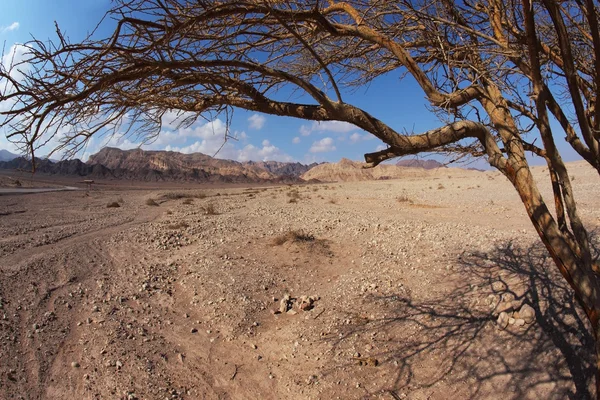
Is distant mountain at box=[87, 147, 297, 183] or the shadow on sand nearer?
the shadow on sand

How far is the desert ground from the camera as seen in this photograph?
3904mm

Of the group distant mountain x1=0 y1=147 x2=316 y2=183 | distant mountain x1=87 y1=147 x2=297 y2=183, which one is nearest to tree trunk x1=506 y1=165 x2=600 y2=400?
distant mountain x1=0 y1=147 x2=316 y2=183

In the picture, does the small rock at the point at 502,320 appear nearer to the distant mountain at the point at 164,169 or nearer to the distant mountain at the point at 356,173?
the distant mountain at the point at 164,169

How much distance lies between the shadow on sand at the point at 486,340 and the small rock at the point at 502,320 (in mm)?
51

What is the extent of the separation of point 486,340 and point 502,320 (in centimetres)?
37

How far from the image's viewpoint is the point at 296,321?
Answer: 5285 millimetres

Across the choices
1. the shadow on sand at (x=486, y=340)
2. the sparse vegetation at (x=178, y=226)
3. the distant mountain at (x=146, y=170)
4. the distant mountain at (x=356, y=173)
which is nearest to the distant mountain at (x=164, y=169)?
the distant mountain at (x=146, y=170)

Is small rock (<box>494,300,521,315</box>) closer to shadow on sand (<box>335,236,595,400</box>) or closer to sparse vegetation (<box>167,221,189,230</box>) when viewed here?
shadow on sand (<box>335,236,595,400</box>)

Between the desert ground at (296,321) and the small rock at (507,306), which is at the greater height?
the small rock at (507,306)

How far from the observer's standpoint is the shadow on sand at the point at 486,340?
12.2 ft

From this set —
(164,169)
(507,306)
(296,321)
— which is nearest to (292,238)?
(296,321)

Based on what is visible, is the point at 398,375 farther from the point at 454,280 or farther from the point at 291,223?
the point at 291,223

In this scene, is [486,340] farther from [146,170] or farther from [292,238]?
[146,170]

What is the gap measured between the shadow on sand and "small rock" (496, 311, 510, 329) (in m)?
0.05
